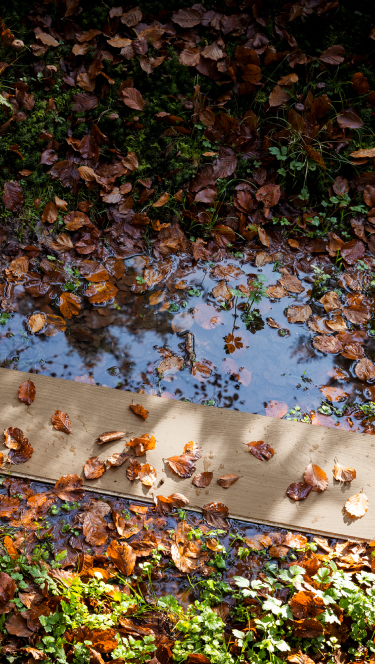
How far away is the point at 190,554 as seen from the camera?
1771 mm

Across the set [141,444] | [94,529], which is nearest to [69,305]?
[141,444]

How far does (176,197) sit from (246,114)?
0.82m

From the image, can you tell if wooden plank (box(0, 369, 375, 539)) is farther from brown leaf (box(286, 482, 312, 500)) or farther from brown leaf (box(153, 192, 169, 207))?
brown leaf (box(153, 192, 169, 207))

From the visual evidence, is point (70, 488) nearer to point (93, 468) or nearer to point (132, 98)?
point (93, 468)

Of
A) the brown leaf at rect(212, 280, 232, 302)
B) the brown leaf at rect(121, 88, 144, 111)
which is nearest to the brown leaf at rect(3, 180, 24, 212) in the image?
the brown leaf at rect(121, 88, 144, 111)

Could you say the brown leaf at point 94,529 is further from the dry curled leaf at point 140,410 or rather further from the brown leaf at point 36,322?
the brown leaf at point 36,322

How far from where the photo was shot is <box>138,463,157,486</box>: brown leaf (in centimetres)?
194

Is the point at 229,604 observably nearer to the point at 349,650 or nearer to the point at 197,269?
the point at 349,650

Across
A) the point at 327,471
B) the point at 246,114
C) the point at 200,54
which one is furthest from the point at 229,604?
the point at 200,54

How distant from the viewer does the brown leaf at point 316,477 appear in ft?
6.41

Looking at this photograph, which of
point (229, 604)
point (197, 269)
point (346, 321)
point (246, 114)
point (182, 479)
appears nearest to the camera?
point (229, 604)

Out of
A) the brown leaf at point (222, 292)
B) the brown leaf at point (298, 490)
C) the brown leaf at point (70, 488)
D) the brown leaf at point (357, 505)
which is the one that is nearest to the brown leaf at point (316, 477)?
the brown leaf at point (298, 490)

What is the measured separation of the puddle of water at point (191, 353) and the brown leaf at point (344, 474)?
12.0 inches

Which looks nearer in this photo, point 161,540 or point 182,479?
point 161,540
